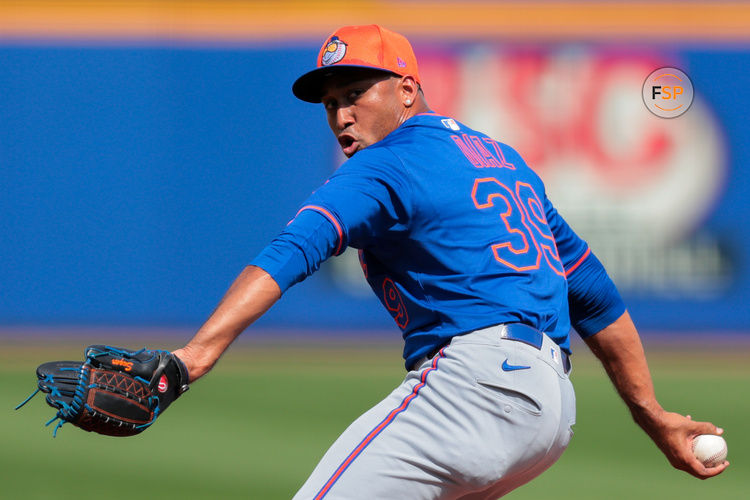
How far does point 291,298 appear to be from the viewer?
A: 10.9 meters

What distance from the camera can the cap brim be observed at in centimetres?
326

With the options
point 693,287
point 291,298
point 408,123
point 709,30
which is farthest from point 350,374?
point 408,123

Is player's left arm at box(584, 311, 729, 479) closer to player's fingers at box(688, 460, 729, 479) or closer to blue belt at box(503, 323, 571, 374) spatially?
player's fingers at box(688, 460, 729, 479)

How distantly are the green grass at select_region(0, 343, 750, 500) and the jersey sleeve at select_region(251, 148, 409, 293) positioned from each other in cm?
318

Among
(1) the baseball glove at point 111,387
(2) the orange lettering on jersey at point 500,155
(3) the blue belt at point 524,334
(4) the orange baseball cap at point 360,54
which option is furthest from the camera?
(4) the orange baseball cap at point 360,54

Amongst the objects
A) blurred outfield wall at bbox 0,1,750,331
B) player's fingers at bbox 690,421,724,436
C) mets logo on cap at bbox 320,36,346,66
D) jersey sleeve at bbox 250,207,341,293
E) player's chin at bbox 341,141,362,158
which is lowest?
player's fingers at bbox 690,421,724,436

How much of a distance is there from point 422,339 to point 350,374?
6.84 metres

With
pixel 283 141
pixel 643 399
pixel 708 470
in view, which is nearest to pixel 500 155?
pixel 643 399

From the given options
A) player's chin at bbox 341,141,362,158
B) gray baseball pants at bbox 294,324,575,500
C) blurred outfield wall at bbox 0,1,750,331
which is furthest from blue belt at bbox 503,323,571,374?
blurred outfield wall at bbox 0,1,750,331

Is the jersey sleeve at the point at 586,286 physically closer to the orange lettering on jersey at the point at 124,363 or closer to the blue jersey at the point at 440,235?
the blue jersey at the point at 440,235

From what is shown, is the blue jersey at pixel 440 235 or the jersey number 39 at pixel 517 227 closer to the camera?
the blue jersey at pixel 440 235

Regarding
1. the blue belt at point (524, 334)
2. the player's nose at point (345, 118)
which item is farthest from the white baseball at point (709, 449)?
the player's nose at point (345, 118)

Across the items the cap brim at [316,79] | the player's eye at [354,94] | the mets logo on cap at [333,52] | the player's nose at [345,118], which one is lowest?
the player's nose at [345,118]

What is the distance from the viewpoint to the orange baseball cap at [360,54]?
325cm
